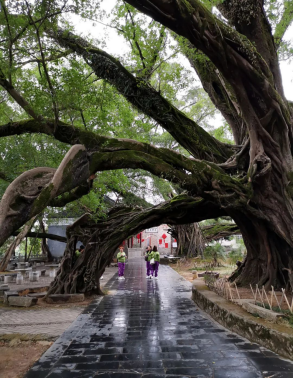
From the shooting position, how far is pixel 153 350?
5145 millimetres

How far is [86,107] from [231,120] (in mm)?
5103

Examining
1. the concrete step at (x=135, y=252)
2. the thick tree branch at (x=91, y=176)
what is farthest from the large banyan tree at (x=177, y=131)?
the concrete step at (x=135, y=252)

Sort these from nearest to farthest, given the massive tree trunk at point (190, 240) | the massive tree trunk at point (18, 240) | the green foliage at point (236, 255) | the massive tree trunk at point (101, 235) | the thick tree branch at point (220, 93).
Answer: the thick tree branch at point (220, 93)
the massive tree trunk at point (101, 235)
the green foliage at point (236, 255)
the massive tree trunk at point (18, 240)
the massive tree trunk at point (190, 240)

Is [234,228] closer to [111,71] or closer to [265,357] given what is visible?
[111,71]

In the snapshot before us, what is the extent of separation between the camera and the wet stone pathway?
4.23 meters

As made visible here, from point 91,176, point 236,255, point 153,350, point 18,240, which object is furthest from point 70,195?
point 236,255

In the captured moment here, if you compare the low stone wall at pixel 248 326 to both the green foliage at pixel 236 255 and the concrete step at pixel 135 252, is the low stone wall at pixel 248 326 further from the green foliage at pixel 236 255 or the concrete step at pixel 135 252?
the concrete step at pixel 135 252

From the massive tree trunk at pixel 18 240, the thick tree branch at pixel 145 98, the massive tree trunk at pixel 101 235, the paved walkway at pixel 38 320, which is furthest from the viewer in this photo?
the massive tree trunk at pixel 18 240

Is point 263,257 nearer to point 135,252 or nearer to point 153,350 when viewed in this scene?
point 153,350

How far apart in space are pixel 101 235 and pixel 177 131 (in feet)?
14.8

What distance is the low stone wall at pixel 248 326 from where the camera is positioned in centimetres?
450

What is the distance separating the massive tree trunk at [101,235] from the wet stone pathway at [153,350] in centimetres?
241

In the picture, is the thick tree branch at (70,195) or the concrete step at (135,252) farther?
the concrete step at (135,252)

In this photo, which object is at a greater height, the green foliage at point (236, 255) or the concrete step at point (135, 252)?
the green foliage at point (236, 255)
